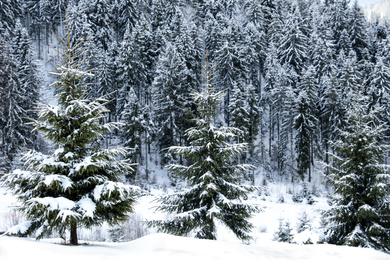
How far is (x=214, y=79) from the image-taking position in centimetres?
4362

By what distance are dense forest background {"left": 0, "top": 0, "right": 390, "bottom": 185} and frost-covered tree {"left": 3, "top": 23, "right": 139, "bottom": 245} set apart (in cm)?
1890

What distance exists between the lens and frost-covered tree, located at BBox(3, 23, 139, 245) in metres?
5.95

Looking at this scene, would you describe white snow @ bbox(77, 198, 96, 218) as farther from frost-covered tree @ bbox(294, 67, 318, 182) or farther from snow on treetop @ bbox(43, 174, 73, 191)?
frost-covered tree @ bbox(294, 67, 318, 182)

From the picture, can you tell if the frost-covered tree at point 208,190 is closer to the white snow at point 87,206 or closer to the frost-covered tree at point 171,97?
the white snow at point 87,206

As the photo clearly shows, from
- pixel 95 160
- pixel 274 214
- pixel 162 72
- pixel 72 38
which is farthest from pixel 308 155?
pixel 72 38

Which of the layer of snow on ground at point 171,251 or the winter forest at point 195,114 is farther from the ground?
the winter forest at point 195,114

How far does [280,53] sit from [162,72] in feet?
81.2

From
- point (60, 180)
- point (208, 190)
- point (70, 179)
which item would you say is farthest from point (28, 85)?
point (60, 180)

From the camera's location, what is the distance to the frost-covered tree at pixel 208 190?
962 cm

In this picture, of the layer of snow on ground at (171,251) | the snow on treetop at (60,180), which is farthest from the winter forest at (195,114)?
the layer of snow on ground at (171,251)

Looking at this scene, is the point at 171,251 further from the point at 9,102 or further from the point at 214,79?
the point at 214,79

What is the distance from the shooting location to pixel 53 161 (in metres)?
6.50

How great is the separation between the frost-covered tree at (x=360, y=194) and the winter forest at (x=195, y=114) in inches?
2.3

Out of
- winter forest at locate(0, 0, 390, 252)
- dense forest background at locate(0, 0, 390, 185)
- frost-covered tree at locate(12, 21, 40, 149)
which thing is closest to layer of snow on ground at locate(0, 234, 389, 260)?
winter forest at locate(0, 0, 390, 252)
